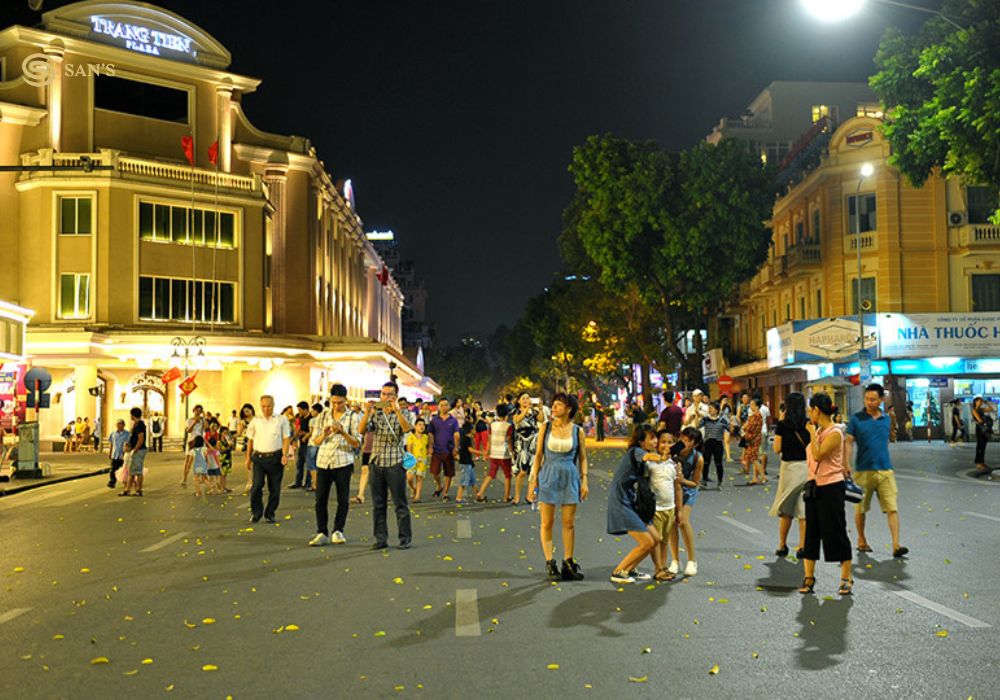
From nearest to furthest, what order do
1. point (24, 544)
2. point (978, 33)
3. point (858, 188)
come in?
point (24, 544) → point (978, 33) → point (858, 188)

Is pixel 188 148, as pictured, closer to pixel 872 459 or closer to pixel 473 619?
pixel 872 459

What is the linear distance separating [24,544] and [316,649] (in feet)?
25.6

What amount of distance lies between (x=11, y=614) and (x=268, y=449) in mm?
6451

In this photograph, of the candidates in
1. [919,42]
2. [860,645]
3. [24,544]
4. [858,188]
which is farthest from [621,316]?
[860,645]

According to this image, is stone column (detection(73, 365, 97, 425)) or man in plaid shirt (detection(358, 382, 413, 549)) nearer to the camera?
man in plaid shirt (detection(358, 382, 413, 549))

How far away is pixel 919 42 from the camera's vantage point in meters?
22.4

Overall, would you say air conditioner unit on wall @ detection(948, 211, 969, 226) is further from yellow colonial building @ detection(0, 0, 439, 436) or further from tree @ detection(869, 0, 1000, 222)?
yellow colonial building @ detection(0, 0, 439, 436)

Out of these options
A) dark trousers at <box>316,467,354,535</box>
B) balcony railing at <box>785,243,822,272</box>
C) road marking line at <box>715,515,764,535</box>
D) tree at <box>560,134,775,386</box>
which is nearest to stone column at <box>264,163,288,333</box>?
tree at <box>560,134,775,386</box>

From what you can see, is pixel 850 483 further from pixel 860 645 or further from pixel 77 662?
pixel 77 662

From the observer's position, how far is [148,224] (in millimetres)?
47000

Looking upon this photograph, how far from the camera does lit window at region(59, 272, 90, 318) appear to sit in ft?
151

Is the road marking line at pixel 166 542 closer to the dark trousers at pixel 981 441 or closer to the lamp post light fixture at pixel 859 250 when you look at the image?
the dark trousers at pixel 981 441

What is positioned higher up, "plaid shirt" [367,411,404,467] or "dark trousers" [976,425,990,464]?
"plaid shirt" [367,411,404,467]

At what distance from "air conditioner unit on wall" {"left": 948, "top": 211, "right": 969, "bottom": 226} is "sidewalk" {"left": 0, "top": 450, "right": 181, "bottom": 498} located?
103 feet
